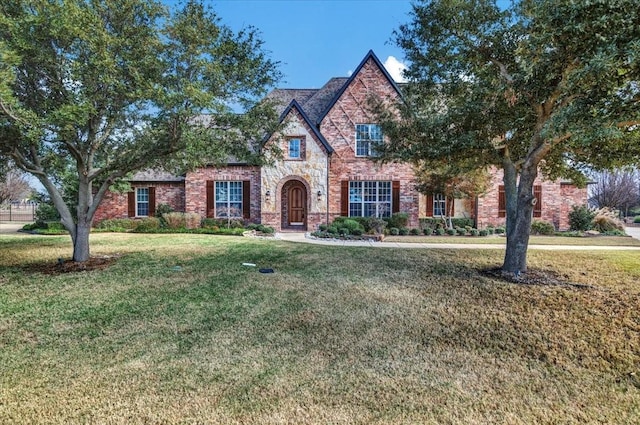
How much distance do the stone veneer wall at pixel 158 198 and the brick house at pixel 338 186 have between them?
24.9 inches

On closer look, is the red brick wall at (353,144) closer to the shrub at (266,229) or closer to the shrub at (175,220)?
the shrub at (266,229)

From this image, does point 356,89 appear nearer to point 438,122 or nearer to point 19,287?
point 438,122

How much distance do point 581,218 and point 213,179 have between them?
62.2 ft

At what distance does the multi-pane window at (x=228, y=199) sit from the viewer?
1864 centimetres

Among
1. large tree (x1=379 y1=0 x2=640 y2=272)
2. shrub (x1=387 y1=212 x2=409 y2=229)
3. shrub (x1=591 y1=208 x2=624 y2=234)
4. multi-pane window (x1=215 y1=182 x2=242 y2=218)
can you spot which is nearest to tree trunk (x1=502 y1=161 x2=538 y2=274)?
large tree (x1=379 y1=0 x2=640 y2=272)

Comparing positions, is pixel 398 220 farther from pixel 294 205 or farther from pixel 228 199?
pixel 228 199

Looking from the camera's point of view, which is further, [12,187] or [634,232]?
[12,187]

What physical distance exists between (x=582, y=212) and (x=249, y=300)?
58.9ft

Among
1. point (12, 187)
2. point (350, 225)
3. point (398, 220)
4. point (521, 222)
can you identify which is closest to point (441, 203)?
point (398, 220)

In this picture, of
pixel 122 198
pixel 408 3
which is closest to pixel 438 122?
pixel 408 3

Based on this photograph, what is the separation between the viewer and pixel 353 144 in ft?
60.0

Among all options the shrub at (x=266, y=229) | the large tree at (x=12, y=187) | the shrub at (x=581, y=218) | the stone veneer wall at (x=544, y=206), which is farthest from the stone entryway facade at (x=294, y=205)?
the large tree at (x=12, y=187)

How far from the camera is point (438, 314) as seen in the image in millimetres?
5793

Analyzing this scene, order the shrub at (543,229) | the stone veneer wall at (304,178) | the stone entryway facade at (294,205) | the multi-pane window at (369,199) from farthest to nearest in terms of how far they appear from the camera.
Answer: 1. the stone entryway facade at (294,205)
2. the multi-pane window at (369,199)
3. the stone veneer wall at (304,178)
4. the shrub at (543,229)
